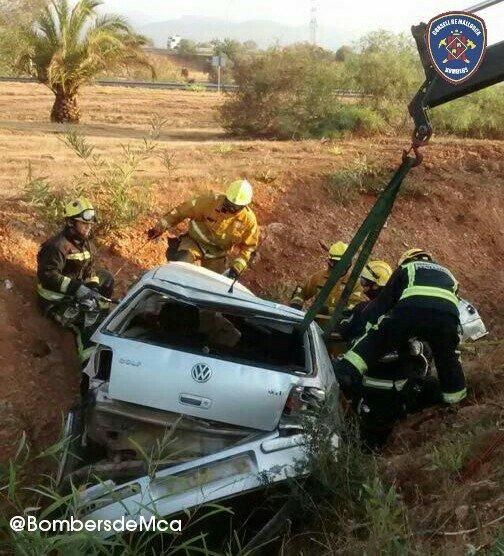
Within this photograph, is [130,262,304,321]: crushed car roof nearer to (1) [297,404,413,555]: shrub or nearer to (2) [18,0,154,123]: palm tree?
(1) [297,404,413,555]: shrub

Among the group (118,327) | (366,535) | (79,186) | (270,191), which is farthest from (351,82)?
(366,535)

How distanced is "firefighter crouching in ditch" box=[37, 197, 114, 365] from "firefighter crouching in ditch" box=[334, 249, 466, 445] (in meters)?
2.37

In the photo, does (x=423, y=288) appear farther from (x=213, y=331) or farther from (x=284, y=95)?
(x=284, y=95)

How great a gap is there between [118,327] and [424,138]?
2387 millimetres

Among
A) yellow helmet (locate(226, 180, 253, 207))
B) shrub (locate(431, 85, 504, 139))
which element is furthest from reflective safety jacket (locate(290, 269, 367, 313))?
shrub (locate(431, 85, 504, 139))

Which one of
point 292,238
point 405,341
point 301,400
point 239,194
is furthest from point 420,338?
point 292,238

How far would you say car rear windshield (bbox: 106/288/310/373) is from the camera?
195 inches

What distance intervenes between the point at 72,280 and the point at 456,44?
3.92 metres

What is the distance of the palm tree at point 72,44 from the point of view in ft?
56.4

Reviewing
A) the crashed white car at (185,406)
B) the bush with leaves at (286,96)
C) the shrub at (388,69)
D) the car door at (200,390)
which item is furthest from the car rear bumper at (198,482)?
the shrub at (388,69)

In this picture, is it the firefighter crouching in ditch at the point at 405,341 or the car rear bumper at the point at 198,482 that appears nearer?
the car rear bumper at the point at 198,482

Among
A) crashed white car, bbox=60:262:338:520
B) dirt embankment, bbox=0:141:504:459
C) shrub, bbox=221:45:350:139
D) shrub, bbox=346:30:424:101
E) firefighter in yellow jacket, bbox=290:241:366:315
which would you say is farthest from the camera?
shrub, bbox=346:30:424:101

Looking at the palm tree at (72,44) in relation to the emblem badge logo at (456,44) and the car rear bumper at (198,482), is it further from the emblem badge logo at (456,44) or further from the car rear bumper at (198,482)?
the car rear bumper at (198,482)

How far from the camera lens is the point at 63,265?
6492 mm
